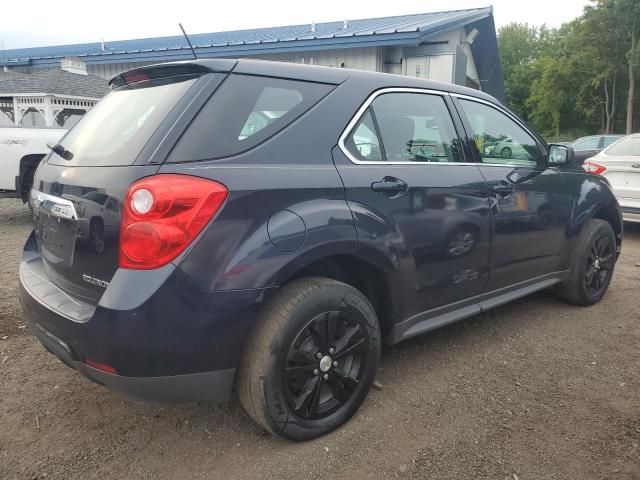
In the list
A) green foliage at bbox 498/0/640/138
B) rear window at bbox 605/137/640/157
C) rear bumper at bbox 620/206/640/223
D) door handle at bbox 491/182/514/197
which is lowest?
rear bumper at bbox 620/206/640/223

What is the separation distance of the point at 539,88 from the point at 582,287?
45.3 metres

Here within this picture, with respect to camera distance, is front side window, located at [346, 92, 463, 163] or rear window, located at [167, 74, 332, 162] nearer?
rear window, located at [167, 74, 332, 162]

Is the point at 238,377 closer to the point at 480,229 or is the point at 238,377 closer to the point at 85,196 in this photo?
the point at 85,196

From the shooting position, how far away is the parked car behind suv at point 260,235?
1969 mm

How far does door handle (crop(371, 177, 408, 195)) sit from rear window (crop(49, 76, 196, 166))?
38.4 inches

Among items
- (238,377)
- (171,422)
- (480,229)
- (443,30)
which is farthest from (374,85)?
(443,30)

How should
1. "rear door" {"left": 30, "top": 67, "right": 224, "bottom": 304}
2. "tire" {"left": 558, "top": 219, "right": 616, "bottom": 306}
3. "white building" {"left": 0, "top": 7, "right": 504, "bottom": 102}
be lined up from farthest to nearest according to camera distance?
"white building" {"left": 0, "top": 7, "right": 504, "bottom": 102} < "tire" {"left": 558, "top": 219, "right": 616, "bottom": 306} < "rear door" {"left": 30, "top": 67, "right": 224, "bottom": 304}

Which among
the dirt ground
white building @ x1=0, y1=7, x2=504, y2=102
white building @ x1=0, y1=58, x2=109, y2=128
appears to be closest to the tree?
white building @ x1=0, y1=7, x2=504, y2=102

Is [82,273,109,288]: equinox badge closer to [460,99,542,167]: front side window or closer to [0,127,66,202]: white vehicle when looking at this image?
[460,99,542,167]: front side window

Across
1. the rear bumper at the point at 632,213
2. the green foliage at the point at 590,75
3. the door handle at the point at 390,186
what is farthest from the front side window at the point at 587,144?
the green foliage at the point at 590,75

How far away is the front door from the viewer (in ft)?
10.7

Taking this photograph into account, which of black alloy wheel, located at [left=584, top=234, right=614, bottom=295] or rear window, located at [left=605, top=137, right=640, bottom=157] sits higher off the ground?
rear window, located at [left=605, top=137, right=640, bottom=157]

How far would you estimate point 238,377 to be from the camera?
2.23 m

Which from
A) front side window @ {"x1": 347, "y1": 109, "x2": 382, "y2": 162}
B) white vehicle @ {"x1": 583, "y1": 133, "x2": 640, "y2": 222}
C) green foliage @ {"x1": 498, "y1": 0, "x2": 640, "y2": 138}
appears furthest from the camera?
green foliage @ {"x1": 498, "y1": 0, "x2": 640, "y2": 138}
